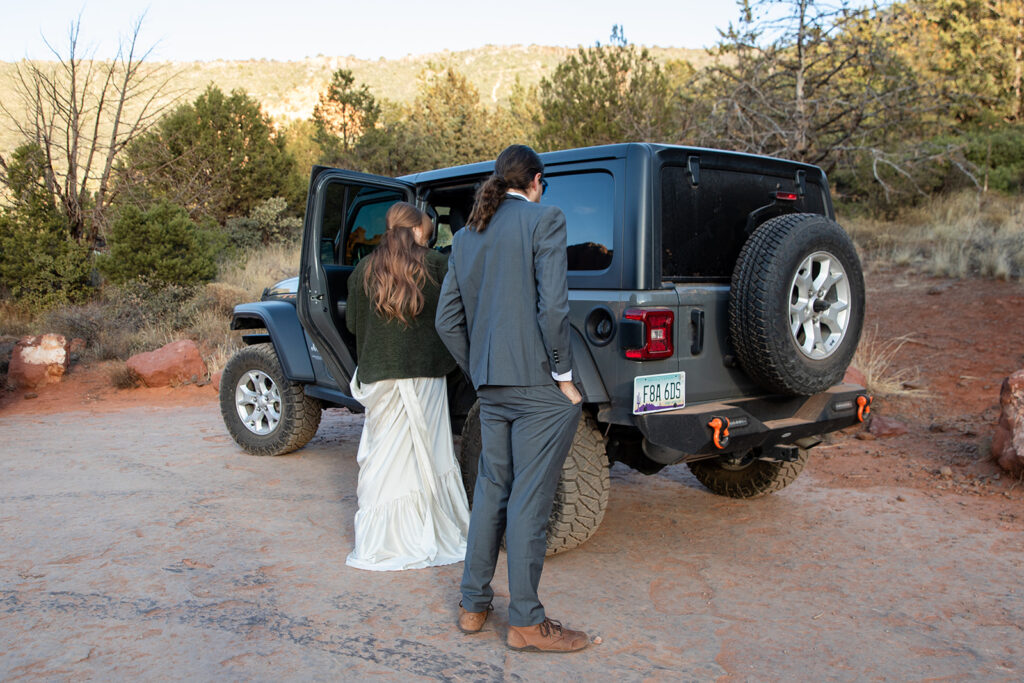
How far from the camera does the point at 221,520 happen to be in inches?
188

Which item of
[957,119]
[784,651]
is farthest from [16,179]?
[957,119]

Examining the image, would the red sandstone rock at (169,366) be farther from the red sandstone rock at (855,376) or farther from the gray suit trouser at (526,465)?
the gray suit trouser at (526,465)

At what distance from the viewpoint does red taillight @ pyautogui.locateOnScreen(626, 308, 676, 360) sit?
143 inches

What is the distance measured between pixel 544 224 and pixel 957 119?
64.5 feet

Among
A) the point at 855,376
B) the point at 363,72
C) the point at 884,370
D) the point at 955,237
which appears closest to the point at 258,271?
the point at 884,370

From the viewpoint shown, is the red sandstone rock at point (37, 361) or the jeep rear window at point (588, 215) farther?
the red sandstone rock at point (37, 361)

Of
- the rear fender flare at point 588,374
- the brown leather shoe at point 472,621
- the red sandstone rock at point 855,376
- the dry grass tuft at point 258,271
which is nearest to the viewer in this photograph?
the brown leather shoe at point 472,621

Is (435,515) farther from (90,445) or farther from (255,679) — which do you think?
(90,445)

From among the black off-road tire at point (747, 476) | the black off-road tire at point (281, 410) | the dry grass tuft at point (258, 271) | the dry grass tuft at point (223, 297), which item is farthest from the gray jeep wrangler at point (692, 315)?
the dry grass tuft at point (258, 271)

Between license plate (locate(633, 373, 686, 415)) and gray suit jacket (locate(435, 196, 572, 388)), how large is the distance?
73 cm

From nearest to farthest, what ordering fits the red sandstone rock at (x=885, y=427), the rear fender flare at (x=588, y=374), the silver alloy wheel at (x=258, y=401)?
the rear fender flare at (x=588, y=374) → the silver alloy wheel at (x=258, y=401) → the red sandstone rock at (x=885, y=427)

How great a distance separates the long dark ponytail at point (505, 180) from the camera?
317cm

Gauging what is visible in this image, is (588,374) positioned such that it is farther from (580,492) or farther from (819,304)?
(819,304)

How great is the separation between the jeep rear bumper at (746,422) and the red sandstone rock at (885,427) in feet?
9.17
